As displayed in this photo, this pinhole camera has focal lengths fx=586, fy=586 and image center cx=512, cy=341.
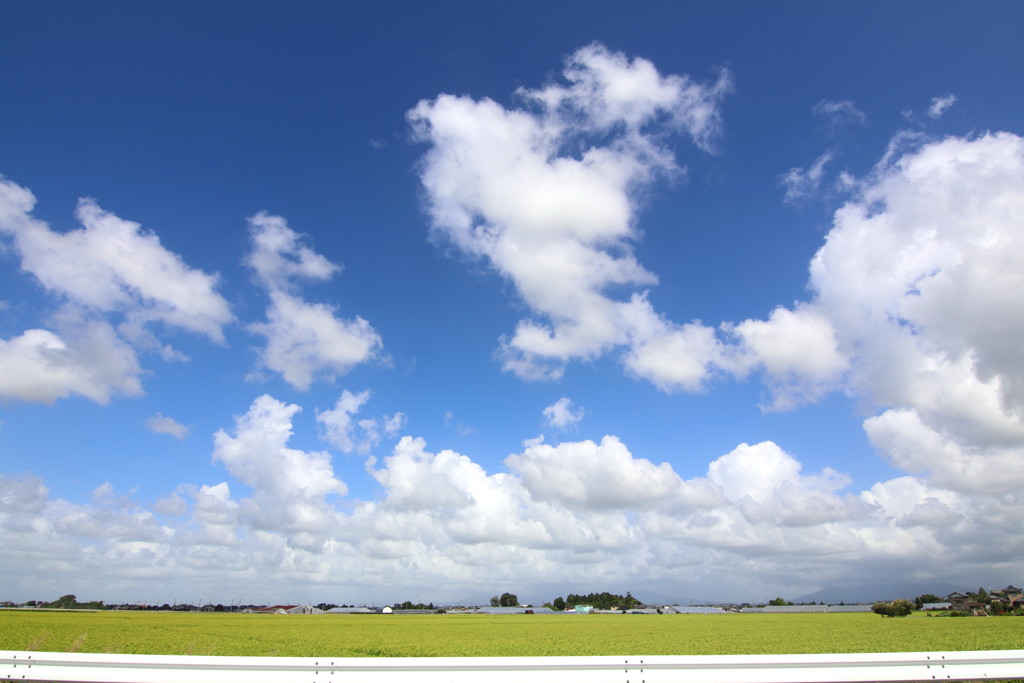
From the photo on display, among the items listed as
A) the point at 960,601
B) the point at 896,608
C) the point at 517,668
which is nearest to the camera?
the point at 517,668

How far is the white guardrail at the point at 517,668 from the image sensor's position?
309 inches

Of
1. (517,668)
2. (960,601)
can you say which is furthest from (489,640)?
(960,601)

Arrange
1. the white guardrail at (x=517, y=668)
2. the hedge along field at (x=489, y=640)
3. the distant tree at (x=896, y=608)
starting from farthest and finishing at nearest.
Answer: the distant tree at (x=896, y=608) < the hedge along field at (x=489, y=640) < the white guardrail at (x=517, y=668)

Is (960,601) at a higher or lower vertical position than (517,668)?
lower

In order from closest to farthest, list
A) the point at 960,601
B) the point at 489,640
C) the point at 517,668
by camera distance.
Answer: the point at 517,668, the point at 489,640, the point at 960,601

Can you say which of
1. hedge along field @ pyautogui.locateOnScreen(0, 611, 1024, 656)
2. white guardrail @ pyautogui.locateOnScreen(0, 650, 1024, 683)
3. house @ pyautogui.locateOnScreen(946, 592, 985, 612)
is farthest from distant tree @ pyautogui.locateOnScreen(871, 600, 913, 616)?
white guardrail @ pyautogui.locateOnScreen(0, 650, 1024, 683)

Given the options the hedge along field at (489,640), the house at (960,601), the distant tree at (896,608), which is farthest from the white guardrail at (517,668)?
the house at (960,601)

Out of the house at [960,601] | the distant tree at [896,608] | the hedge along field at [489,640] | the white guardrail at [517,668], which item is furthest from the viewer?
the house at [960,601]

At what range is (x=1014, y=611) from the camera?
115 metres

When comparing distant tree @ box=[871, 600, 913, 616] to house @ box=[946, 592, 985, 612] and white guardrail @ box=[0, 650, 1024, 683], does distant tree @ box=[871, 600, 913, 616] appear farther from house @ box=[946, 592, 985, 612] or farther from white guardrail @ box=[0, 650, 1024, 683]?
white guardrail @ box=[0, 650, 1024, 683]

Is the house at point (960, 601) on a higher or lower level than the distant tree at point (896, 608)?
lower

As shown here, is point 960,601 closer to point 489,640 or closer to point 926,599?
point 926,599

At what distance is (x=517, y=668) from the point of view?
313 inches

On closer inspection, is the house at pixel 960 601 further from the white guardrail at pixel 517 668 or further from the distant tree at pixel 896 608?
the white guardrail at pixel 517 668
